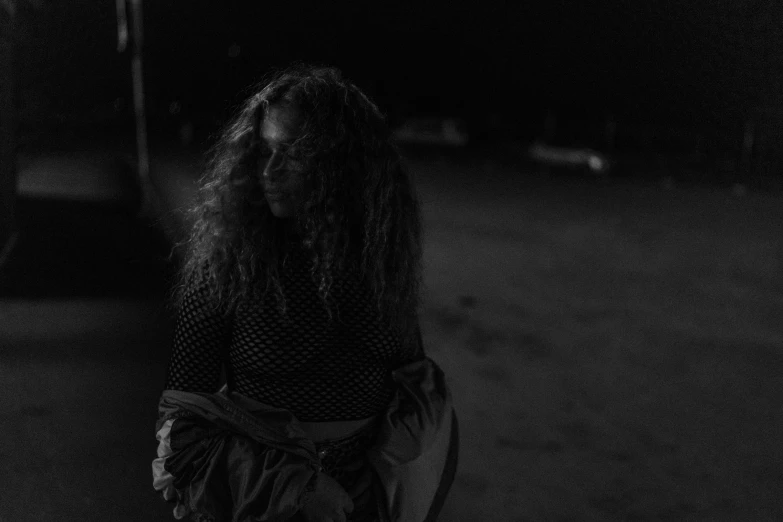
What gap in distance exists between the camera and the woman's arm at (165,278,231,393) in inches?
50.1

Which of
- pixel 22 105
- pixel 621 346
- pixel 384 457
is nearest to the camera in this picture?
pixel 384 457

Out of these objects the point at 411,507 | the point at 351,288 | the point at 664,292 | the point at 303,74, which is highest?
the point at 303,74

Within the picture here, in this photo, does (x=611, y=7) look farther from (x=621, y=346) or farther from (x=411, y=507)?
(x=411, y=507)

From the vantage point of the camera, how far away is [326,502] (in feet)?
4.20

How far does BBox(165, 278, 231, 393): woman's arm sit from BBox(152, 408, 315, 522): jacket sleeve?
64 mm

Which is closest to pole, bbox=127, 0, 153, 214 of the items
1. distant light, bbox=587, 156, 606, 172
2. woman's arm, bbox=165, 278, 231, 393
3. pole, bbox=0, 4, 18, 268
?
pole, bbox=0, 4, 18, 268

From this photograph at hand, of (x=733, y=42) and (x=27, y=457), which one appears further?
(x=733, y=42)

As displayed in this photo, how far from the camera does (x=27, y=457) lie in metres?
2.35

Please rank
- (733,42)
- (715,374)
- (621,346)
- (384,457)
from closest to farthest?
1. (384,457)
2. (715,374)
3. (621,346)
4. (733,42)

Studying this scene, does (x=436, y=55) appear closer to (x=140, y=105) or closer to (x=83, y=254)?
(x=140, y=105)

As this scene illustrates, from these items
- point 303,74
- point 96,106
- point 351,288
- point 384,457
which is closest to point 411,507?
point 384,457

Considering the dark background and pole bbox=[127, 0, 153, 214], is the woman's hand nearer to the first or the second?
the dark background

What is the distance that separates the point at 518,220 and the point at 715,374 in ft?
9.23

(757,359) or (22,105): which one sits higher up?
(22,105)
